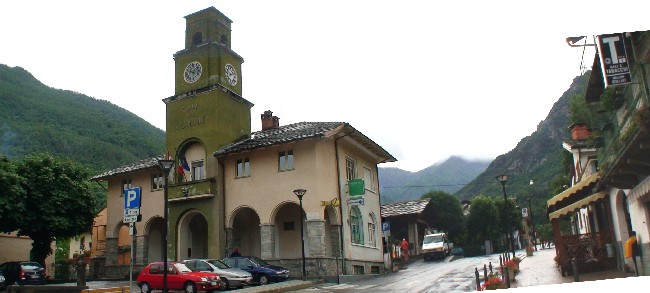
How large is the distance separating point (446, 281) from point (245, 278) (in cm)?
635

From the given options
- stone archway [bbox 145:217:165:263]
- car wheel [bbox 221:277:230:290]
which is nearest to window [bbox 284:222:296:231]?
car wheel [bbox 221:277:230:290]

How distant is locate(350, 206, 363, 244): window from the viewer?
23.3 metres

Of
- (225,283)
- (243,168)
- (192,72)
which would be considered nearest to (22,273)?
(225,283)

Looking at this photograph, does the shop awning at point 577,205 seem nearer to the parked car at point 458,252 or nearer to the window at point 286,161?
the window at point 286,161

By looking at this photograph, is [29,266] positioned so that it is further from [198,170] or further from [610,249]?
[610,249]

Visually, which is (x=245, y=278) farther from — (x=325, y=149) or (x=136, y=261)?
(x=136, y=261)

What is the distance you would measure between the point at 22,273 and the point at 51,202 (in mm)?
3360

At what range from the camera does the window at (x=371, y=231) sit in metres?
25.0

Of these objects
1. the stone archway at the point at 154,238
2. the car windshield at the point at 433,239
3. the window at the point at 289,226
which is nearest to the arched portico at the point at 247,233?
the window at the point at 289,226

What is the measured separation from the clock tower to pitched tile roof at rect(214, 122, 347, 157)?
0.87 m

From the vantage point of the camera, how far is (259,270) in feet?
62.5

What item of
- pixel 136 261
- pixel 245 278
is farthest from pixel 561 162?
pixel 136 261

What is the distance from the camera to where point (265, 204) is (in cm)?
2247

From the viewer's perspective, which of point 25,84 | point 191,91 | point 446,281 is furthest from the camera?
point 191,91
